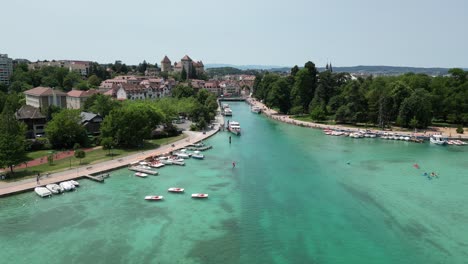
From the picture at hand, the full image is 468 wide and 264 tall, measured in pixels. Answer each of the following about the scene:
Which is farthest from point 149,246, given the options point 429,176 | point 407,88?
point 407,88

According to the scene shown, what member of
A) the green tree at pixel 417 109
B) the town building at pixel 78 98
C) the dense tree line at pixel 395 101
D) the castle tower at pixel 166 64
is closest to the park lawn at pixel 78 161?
the town building at pixel 78 98

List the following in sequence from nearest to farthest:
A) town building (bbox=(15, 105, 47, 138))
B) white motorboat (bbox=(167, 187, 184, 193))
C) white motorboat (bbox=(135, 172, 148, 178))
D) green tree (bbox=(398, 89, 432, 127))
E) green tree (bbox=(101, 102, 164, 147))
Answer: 1. white motorboat (bbox=(167, 187, 184, 193))
2. white motorboat (bbox=(135, 172, 148, 178))
3. green tree (bbox=(101, 102, 164, 147))
4. town building (bbox=(15, 105, 47, 138))
5. green tree (bbox=(398, 89, 432, 127))

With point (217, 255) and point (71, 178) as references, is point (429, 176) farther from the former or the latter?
point (71, 178)

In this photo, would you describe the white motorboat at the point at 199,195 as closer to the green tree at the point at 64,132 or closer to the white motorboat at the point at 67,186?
the white motorboat at the point at 67,186

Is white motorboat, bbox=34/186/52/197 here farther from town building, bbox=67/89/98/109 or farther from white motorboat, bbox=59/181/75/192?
town building, bbox=67/89/98/109

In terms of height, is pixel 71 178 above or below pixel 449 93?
below

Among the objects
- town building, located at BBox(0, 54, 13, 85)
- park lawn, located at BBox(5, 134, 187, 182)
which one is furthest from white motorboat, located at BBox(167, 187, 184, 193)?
town building, located at BBox(0, 54, 13, 85)

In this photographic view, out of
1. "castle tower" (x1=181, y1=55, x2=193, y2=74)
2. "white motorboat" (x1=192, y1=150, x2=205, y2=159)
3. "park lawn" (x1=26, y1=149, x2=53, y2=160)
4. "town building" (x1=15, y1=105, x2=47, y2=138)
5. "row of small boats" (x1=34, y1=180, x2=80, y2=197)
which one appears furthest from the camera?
"castle tower" (x1=181, y1=55, x2=193, y2=74)

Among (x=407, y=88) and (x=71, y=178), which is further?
(x=407, y=88)
